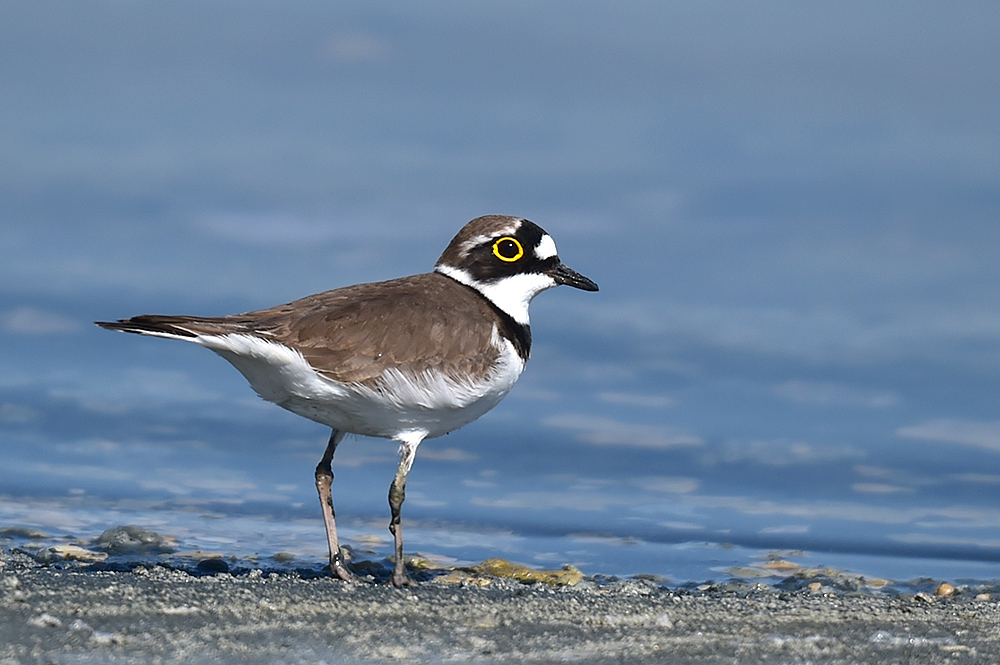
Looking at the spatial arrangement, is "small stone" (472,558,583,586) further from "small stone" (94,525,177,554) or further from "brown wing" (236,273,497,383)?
"small stone" (94,525,177,554)

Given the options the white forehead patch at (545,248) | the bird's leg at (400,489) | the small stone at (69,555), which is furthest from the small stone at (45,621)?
the white forehead patch at (545,248)

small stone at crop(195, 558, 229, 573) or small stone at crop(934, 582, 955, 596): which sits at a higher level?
small stone at crop(934, 582, 955, 596)

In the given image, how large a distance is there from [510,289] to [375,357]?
1568 mm

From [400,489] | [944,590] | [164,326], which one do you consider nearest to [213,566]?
[400,489]

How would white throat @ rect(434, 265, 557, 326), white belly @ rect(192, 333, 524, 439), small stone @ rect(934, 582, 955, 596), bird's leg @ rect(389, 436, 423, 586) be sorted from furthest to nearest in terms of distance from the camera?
white throat @ rect(434, 265, 557, 326), small stone @ rect(934, 582, 955, 596), bird's leg @ rect(389, 436, 423, 586), white belly @ rect(192, 333, 524, 439)

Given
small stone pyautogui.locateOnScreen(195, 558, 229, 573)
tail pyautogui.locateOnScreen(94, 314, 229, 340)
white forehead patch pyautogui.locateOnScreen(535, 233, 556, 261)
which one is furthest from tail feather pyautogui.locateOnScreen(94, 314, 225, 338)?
white forehead patch pyautogui.locateOnScreen(535, 233, 556, 261)

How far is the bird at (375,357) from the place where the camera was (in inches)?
289

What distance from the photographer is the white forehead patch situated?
885 centimetres

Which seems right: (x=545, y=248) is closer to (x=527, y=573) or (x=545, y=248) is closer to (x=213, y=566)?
(x=527, y=573)

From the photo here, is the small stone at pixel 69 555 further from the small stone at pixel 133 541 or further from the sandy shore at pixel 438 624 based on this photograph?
the sandy shore at pixel 438 624

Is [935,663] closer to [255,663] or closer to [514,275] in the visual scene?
[255,663]

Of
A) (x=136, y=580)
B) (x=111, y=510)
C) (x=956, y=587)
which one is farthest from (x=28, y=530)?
(x=956, y=587)

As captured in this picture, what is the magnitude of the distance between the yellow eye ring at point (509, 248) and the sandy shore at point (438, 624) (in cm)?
257

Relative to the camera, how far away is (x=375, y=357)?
7.45 metres
